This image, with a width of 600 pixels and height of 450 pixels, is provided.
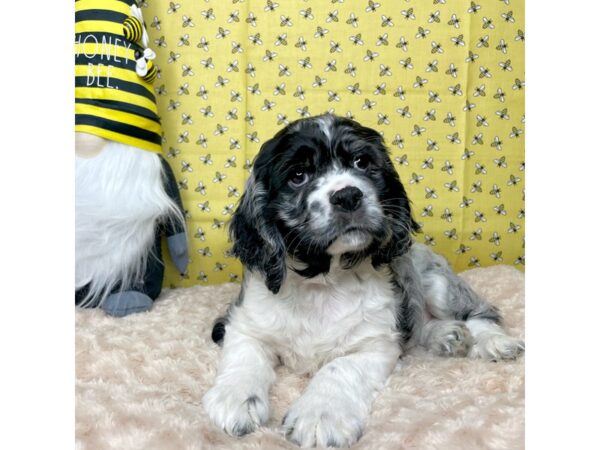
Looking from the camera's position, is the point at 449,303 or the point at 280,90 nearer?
the point at 449,303

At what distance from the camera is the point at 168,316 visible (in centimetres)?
296

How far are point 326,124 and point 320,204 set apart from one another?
0.41 m

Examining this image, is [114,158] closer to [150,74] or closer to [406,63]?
[150,74]

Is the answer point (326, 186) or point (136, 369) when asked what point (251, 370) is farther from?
point (326, 186)

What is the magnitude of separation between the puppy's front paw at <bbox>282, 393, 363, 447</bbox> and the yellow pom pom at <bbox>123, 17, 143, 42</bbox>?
2.20 metres

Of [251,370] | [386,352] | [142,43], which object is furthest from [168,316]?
[142,43]

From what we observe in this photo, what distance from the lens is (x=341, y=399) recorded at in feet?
5.93

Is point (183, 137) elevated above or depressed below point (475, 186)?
above

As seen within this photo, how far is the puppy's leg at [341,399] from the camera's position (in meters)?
1.65

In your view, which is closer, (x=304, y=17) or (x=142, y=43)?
(x=142, y=43)

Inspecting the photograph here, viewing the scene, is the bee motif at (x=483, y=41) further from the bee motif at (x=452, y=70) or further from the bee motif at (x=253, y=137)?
the bee motif at (x=253, y=137)

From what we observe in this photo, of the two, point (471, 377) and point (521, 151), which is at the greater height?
point (521, 151)

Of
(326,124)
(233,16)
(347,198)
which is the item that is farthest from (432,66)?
(347,198)

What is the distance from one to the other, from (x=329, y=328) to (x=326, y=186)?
0.61 metres
